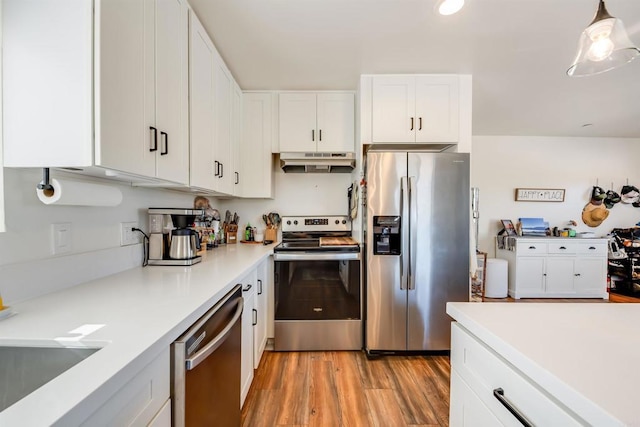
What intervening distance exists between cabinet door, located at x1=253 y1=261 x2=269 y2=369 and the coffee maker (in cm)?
51

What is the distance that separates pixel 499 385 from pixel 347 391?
1268 mm

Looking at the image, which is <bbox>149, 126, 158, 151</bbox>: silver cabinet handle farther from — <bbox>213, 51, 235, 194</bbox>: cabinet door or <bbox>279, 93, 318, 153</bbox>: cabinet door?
<bbox>279, 93, 318, 153</bbox>: cabinet door

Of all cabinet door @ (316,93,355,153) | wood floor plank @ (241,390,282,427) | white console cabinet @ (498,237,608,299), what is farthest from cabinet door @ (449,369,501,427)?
white console cabinet @ (498,237,608,299)

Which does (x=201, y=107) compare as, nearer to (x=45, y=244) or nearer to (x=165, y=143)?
(x=165, y=143)

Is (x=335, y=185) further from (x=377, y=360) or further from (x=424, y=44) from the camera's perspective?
(x=377, y=360)

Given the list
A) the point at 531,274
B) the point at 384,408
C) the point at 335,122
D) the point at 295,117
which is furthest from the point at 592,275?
the point at 295,117

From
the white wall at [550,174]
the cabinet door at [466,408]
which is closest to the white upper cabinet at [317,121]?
the cabinet door at [466,408]

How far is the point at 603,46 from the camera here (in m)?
1.19

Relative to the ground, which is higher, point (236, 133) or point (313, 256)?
point (236, 133)

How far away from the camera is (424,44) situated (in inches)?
71.6

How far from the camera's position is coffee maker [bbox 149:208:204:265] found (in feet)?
4.78

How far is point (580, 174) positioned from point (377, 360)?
4.46 metres

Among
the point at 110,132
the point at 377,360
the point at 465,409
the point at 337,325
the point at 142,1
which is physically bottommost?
the point at 377,360

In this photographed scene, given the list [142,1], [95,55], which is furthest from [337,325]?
[142,1]
